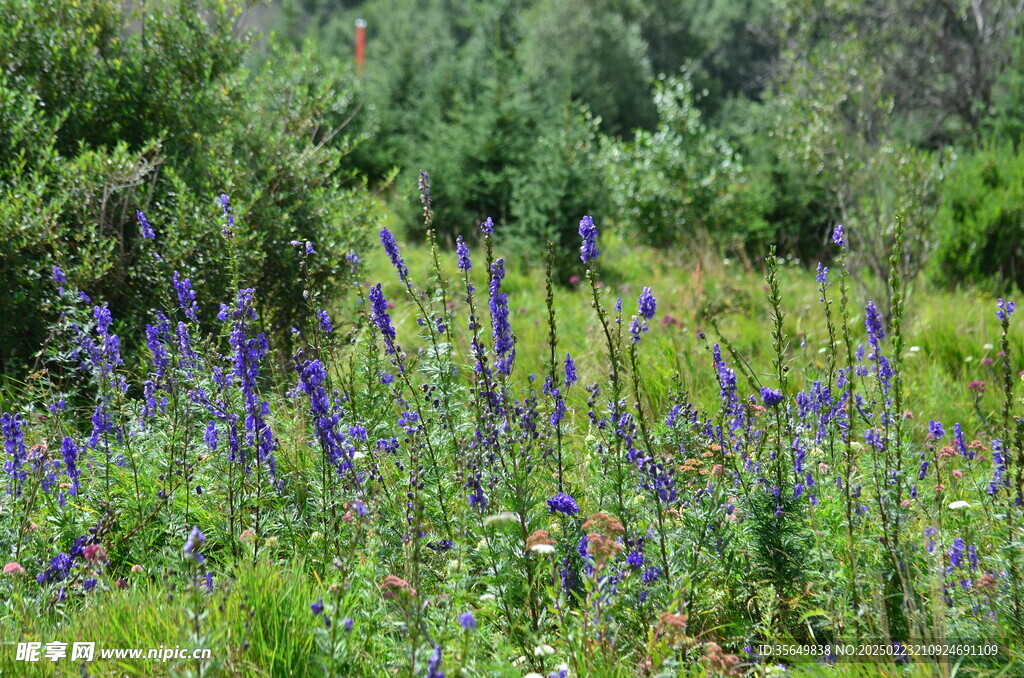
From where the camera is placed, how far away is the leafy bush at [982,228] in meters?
9.63

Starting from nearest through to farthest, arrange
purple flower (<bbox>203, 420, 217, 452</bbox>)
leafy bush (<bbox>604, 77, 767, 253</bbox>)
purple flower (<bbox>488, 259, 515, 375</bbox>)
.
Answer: purple flower (<bbox>488, 259, 515, 375</bbox>) < purple flower (<bbox>203, 420, 217, 452</bbox>) < leafy bush (<bbox>604, 77, 767, 253</bbox>)

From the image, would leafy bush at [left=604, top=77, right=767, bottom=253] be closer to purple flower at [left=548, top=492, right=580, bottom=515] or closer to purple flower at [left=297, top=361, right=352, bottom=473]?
purple flower at [left=297, top=361, right=352, bottom=473]

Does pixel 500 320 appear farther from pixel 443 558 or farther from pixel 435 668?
pixel 435 668

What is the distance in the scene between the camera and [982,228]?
9.61 metres

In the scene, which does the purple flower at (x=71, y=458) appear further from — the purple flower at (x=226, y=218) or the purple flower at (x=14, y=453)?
the purple flower at (x=226, y=218)

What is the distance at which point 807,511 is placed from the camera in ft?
9.64

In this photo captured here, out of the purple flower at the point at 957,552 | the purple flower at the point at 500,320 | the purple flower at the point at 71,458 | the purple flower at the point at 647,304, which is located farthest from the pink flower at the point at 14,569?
the purple flower at the point at 957,552

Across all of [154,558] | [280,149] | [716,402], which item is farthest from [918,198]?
[154,558]

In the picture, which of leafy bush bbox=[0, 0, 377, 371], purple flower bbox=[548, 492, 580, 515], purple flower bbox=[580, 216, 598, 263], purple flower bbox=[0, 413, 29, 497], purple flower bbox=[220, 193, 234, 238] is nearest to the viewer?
purple flower bbox=[548, 492, 580, 515]

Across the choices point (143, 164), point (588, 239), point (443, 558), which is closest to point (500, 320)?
point (588, 239)

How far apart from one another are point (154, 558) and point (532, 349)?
11.9 feet

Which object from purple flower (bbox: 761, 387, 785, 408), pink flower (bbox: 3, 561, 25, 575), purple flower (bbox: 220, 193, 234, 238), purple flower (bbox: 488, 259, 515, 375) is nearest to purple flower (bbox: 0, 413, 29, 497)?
pink flower (bbox: 3, 561, 25, 575)

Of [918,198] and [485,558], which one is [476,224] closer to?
[918,198]

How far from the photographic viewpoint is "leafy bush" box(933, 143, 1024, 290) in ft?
31.6
